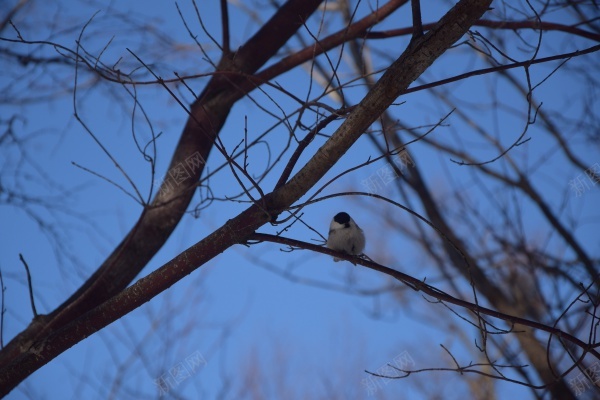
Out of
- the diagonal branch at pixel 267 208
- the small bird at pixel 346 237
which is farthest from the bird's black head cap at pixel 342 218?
the diagonal branch at pixel 267 208

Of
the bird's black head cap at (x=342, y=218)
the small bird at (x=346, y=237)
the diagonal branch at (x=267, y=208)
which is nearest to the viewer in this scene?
the diagonal branch at (x=267, y=208)

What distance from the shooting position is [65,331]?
8.11 feet

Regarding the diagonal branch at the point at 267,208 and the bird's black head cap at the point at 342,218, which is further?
the bird's black head cap at the point at 342,218

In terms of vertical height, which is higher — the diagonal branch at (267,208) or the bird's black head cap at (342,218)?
the bird's black head cap at (342,218)

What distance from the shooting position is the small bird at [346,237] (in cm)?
390

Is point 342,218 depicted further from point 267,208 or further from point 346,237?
point 267,208

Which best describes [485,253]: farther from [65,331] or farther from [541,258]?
[65,331]

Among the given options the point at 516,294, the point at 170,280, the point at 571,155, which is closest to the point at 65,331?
the point at 170,280

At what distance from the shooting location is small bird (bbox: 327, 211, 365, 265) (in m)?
3.90

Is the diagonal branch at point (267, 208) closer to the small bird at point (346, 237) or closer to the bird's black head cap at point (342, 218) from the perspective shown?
the small bird at point (346, 237)

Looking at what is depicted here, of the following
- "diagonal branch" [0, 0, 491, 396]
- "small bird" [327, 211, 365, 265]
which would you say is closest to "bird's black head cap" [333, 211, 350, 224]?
"small bird" [327, 211, 365, 265]

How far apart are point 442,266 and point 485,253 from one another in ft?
1.43

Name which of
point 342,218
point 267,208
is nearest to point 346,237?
point 342,218

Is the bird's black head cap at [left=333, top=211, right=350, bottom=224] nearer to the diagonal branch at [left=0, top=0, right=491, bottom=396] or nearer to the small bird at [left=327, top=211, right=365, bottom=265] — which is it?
the small bird at [left=327, top=211, right=365, bottom=265]
